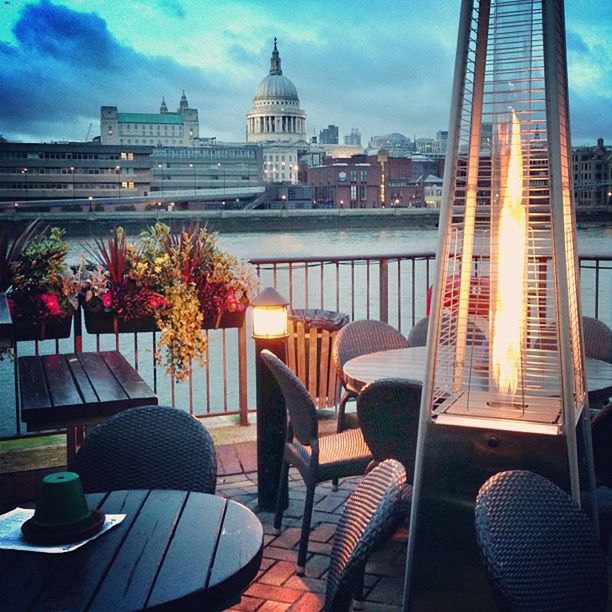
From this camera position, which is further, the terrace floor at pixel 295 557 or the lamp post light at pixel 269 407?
the lamp post light at pixel 269 407

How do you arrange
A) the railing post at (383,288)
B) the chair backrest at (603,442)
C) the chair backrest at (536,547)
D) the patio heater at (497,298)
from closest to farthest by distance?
the chair backrest at (536,547) → the patio heater at (497,298) → the chair backrest at (603,442) → the railing post at (383,288)

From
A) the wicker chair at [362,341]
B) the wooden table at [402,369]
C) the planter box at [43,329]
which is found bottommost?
the wooden table at [402,369]

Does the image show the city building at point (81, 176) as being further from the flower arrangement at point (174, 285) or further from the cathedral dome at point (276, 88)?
the flower arrangement at point (174, 285)

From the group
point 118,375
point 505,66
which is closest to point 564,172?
point 505,66

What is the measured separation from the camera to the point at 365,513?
5.67 ft

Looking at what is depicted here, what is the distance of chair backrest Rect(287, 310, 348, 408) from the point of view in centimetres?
495

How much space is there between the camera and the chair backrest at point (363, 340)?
13.6 ft

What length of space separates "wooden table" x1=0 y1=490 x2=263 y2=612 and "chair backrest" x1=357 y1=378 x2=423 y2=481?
0.77 metres

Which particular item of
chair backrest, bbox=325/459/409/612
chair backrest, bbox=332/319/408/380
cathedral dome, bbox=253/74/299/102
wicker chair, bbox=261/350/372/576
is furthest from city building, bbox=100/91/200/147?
chair backrest, bbox=325/459/409/612

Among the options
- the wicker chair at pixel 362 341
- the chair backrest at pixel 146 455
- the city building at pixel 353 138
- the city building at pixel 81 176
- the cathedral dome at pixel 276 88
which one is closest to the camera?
the chair backrest at pixel 146 455

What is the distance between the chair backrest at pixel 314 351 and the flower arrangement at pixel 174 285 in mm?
390

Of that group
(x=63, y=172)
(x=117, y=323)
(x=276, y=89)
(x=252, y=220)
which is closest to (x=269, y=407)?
(x=117, y=323)

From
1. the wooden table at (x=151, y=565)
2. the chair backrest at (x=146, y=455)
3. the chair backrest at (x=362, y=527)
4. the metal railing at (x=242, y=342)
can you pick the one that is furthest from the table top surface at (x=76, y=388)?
the chair backrest at (x=362, y=527)

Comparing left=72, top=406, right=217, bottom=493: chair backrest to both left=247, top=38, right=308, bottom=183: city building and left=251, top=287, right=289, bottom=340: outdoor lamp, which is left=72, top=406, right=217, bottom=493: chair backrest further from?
left=247, top=38, right=308, bottom=183: city building
